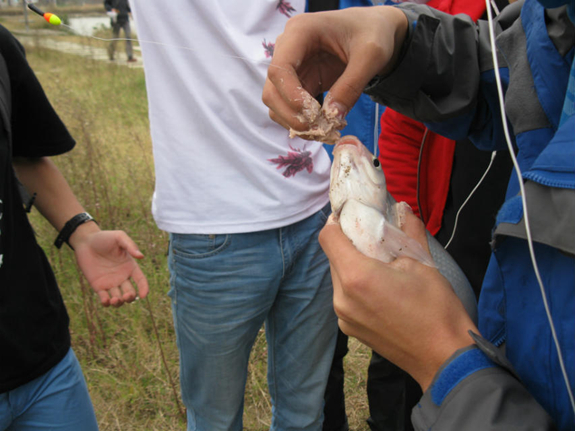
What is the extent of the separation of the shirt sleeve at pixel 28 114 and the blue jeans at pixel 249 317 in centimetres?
67

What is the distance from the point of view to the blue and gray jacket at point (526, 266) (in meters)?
0.82

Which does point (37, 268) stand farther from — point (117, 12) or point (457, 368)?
point (457, 368)

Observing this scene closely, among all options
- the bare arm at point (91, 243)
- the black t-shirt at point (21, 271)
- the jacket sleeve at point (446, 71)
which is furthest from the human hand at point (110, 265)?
the jacket sleeve at point (446, 71)

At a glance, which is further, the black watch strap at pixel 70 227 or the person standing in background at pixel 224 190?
the black watch strap at pixel 70 227

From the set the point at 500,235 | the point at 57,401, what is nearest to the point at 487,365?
the point at 500,235

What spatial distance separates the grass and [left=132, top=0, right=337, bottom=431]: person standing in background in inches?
22.6

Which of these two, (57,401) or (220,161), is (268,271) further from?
(57,401)

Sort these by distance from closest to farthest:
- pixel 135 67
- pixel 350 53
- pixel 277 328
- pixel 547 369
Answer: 1. pixel 547 369
2. pixel 350 53
3. pixel 277 328
4. pixel 135 67

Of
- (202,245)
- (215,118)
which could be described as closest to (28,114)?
(215,118)

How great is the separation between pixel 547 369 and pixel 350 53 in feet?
2.82

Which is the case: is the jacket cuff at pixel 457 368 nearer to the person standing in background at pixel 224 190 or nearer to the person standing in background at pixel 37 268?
the person standing in background at pixel 224 190

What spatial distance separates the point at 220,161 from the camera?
66.0 inches

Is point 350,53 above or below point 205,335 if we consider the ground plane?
above

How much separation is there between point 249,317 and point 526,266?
1122 mm
